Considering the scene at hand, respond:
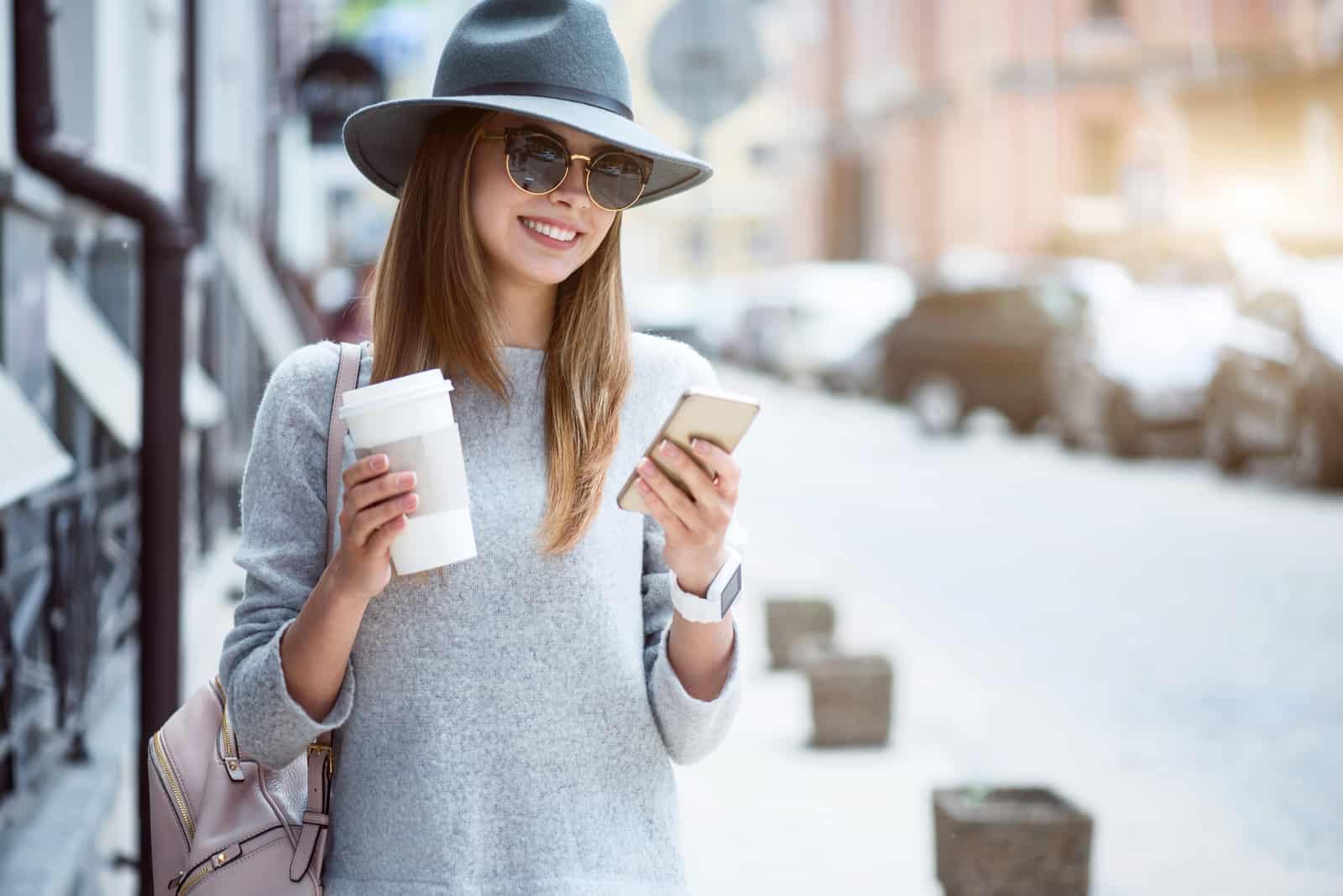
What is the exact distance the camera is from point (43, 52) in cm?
462

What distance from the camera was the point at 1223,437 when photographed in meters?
→ 15.5

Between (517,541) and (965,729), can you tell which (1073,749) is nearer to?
(965,729)

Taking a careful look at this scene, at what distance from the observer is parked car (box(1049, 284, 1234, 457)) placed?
1731 centimetres

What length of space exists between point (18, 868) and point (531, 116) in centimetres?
290

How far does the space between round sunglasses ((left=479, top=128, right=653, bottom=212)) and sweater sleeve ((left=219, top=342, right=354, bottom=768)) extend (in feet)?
1.19

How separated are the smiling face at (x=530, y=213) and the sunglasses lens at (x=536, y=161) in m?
0.01

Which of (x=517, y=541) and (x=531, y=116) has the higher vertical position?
(x=531, y=116)

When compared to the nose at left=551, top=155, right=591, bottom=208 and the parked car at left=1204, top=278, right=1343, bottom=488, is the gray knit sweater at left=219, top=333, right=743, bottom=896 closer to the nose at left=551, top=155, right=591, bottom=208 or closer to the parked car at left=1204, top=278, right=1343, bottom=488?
the nose at left=551, top=155, right=591, bottom=208

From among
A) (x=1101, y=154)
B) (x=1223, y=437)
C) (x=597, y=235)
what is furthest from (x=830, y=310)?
(x=597, y=235)

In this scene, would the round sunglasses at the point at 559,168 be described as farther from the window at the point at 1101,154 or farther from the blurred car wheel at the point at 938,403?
the window at the point at 1101,154

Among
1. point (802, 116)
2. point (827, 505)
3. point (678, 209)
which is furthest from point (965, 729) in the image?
point (678, 209)

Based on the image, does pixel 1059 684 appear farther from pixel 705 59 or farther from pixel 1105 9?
pixel 1105 9

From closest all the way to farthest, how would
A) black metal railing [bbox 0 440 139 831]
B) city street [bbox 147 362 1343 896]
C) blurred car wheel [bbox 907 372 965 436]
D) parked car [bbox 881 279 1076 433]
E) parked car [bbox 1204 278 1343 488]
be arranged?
black metal railing [bbox 0 440 139 831] → city street [bbox 147 362 1343 896] → parked car [bbox 1204 278 1343 488] → parked car [bbox 881 279 1076 433] → blurred car wheel [bbox 907 372 965 436]

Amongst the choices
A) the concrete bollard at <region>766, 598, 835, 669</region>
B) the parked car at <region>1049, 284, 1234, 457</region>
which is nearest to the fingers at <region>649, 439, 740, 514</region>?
the concrete bollard at <region>766, 598, 835, 669</region>
